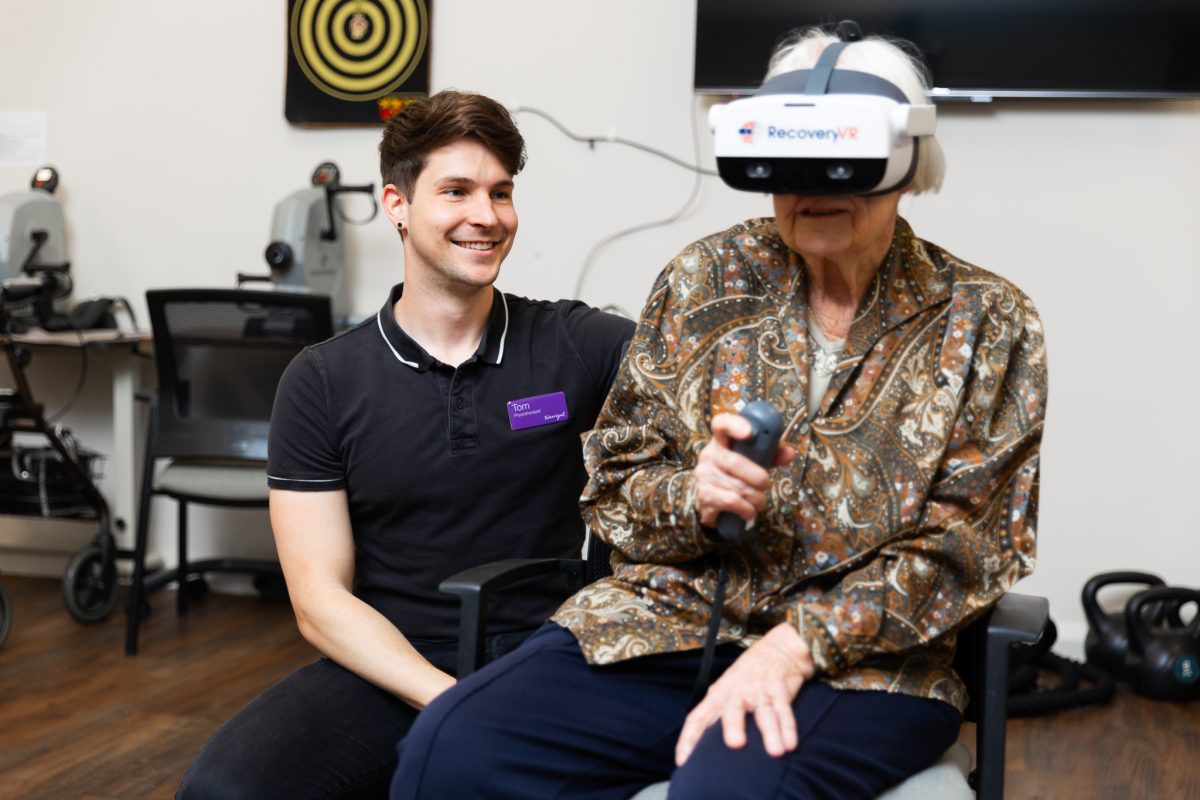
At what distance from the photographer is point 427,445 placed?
164cm

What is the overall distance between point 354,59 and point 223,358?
0.98m

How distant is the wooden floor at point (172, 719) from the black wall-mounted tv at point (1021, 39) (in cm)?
143

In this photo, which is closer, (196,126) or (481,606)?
(481,606)

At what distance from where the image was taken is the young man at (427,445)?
1.60 m

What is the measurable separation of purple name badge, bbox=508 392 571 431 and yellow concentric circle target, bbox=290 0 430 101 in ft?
6.68

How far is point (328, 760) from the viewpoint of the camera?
4.77ft

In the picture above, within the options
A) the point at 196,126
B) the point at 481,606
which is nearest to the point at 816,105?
the point at 481,606

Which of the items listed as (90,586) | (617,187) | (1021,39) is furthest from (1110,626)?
(90,586)

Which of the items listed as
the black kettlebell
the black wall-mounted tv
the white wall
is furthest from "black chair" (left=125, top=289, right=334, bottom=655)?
the black kettlebell

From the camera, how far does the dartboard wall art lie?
137 inches

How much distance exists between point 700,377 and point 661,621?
0.27 metres

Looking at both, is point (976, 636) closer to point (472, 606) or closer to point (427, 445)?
point (472, 606)

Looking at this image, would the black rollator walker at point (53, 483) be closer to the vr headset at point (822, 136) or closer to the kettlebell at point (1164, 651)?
the vr headset at point (822, 136)

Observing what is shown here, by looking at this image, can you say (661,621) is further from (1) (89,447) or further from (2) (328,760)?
(1) (89,447)
